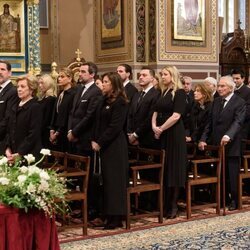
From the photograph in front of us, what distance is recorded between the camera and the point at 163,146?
6621 mm

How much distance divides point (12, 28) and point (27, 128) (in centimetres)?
658

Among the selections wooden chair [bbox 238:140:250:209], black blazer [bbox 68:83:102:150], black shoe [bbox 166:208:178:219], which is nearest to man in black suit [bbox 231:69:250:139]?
wooden chair [bbox 238:140:250:209]

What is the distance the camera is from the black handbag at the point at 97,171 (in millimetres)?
6000

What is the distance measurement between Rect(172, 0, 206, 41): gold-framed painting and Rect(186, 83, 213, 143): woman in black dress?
15.7 feet

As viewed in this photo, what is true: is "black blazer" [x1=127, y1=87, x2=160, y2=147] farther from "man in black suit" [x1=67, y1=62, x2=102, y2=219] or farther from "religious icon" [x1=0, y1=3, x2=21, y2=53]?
"religious icon" [x1=0, y1=3, x2=21, y2=53]

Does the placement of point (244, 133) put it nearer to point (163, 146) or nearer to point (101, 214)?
point (163, 146)

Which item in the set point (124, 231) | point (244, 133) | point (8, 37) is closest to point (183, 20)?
point (8, 37)

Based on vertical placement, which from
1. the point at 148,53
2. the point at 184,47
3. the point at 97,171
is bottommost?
the point at 97,171

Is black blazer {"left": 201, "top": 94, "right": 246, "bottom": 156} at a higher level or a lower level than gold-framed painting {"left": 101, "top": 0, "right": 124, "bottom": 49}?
lower

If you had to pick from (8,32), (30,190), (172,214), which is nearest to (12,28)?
(8,32)

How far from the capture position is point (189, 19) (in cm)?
1272

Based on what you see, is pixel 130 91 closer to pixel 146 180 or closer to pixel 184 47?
pixel 146 180

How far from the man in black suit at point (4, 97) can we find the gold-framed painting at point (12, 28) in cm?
516

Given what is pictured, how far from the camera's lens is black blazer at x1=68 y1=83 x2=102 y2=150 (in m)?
6.51
